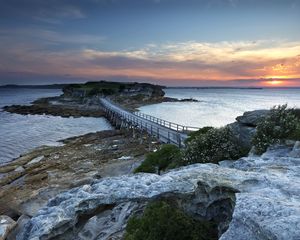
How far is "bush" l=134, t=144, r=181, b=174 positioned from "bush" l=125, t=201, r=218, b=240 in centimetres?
820

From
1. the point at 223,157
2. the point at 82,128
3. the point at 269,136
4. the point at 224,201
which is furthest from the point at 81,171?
the point at 82,128

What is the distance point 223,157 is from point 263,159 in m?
4.08

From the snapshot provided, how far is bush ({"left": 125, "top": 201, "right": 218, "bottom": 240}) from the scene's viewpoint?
7.36 m

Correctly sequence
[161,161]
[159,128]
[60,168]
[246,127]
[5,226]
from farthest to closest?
[159,128] → [60,168] → [161,161] → [246,127] → [5,226]

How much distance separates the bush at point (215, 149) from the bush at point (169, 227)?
6714mm

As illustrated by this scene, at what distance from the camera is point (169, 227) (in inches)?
292

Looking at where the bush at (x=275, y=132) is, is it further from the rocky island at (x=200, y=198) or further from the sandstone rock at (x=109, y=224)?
the sandstone rock at (x=109, y=224)

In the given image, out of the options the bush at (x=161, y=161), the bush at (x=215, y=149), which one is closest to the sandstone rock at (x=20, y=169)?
the bush at (x=161, y=161)

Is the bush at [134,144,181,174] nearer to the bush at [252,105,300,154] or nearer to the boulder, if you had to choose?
the boulder

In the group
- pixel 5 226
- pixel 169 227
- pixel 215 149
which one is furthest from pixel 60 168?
pixel 169 227

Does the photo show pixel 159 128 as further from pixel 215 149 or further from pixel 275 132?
pixel 275 132

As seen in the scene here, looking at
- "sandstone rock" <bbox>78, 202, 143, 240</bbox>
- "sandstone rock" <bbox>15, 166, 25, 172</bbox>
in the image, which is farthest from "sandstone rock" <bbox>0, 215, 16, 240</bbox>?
"sandstone rock" <bbox>15, 166, 25, 172</bbox>

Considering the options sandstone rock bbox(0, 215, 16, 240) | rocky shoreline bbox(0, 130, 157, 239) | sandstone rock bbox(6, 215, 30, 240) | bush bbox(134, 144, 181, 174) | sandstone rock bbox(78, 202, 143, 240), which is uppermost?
sandstone rock bbox(78, 202, 143, 240)

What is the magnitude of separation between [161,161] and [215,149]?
3.69 m
